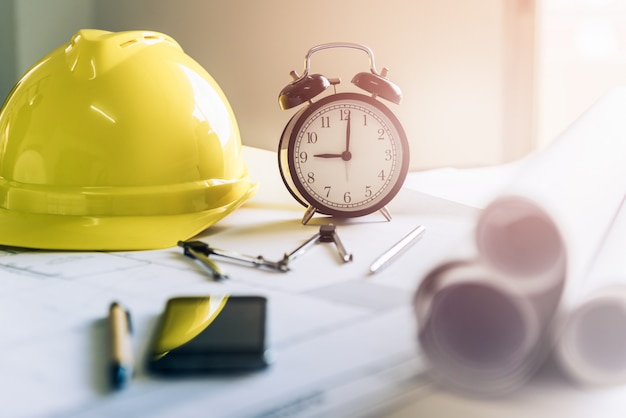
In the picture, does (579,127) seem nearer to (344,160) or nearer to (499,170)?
(344,160)

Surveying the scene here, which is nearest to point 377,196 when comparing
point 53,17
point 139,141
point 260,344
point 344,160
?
point 344,160

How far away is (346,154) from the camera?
1.15m

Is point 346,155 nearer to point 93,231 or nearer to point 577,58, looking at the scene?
point 93,231

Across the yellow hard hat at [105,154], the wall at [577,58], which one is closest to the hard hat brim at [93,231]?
the yellow hard hat at [105,154]

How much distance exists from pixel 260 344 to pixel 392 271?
12.4 inches

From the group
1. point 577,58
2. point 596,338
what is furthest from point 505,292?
point 577,58

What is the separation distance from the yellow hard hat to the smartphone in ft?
1.07

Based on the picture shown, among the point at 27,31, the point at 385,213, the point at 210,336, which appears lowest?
the point at 385,213

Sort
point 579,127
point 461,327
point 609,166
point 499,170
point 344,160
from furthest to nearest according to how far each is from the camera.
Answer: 1. point 499,170
2. point 344,160
3. point 579,127
4. point 609,166
5. point 461,327

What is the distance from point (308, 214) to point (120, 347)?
581 millimetres

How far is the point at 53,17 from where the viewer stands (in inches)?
71.5

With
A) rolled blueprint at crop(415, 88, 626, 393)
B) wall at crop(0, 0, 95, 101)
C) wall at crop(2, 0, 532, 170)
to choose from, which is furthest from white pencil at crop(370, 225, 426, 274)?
wall at crop(0, 0, 95, 101)

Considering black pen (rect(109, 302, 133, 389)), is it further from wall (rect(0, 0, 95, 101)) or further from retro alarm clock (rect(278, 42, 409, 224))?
wall (rect(0, 0, 95, 101))

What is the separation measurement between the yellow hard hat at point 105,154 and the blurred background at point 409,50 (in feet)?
2.46
